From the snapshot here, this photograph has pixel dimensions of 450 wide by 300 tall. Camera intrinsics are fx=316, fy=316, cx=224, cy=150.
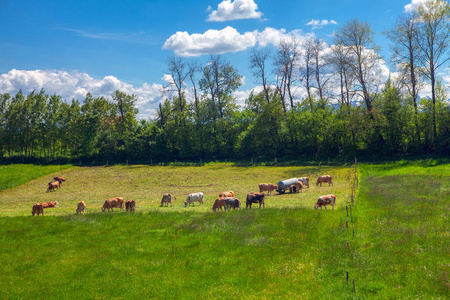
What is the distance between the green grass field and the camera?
41.1ft

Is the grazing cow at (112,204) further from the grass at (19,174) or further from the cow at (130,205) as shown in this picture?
the grass at (19,174)

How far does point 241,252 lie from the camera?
630 inches

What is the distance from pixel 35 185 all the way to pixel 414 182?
50366 millimetres

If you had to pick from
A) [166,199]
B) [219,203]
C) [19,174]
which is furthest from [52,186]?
[219,203]

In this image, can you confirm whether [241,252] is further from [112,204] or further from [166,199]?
[112,204]

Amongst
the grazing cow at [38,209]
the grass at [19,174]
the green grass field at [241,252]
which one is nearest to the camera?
the green grass field at [241,252]

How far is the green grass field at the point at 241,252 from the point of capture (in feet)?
41.1

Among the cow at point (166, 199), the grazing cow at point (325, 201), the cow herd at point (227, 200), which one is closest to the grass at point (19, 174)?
the cow herd at point (227, 200)

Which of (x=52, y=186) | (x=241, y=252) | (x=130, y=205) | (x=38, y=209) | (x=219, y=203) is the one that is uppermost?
(x=52, y=186)

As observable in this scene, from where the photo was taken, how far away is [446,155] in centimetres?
4669

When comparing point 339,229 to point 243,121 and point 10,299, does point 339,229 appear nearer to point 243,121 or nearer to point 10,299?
point 10,299

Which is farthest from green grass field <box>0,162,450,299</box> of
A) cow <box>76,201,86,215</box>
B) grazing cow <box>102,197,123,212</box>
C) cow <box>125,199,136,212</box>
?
grazing cow <box>102,197,123,212</box>

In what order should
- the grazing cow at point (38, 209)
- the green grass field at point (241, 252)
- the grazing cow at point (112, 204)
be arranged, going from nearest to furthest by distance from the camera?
the green grass field at point (241, 252)
the grazing cow at point (38, 209)
the grazing cow at point (112, 204)

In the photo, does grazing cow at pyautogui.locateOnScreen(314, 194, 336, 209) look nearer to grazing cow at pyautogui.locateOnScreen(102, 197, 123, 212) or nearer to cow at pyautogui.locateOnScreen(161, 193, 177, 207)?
cow at pyautogui.locateOnScreen(161, 193, 177, 207)
